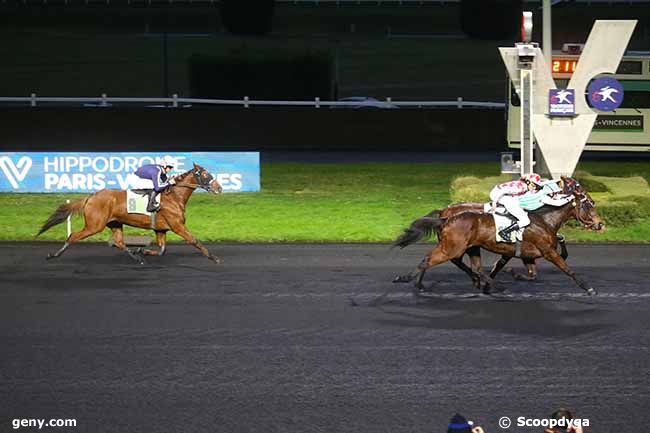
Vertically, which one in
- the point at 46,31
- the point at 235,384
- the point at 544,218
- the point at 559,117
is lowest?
the point at 235,384

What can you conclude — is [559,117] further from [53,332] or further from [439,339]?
[53,332]

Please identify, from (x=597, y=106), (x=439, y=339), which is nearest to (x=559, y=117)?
(x=597, y=106)

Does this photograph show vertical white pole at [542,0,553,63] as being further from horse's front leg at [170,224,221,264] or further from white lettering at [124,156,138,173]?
white lettering at [124,156,138,173]

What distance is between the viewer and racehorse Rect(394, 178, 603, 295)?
15.0 meters

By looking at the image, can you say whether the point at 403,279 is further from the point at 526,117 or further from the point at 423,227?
the point at 526,117

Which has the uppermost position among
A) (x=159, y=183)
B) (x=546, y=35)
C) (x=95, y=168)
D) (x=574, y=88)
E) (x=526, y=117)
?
(x=546, y=35)

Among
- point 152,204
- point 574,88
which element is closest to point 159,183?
point 152,204

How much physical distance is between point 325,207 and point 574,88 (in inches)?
216

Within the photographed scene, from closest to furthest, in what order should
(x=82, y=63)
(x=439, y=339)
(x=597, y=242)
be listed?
(x=439, y=339) < (x=597, y=242) < (x=82, y=63)

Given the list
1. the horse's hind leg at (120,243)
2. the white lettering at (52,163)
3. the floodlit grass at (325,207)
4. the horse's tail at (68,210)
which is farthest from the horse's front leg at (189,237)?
the white lettering at (52,163)

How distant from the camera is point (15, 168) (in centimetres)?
2483

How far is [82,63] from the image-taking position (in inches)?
2040

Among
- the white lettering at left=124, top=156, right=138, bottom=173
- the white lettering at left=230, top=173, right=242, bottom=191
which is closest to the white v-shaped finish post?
the white lettering at left=230, top=173, right=242, bottom=191

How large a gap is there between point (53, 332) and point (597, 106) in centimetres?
1192
